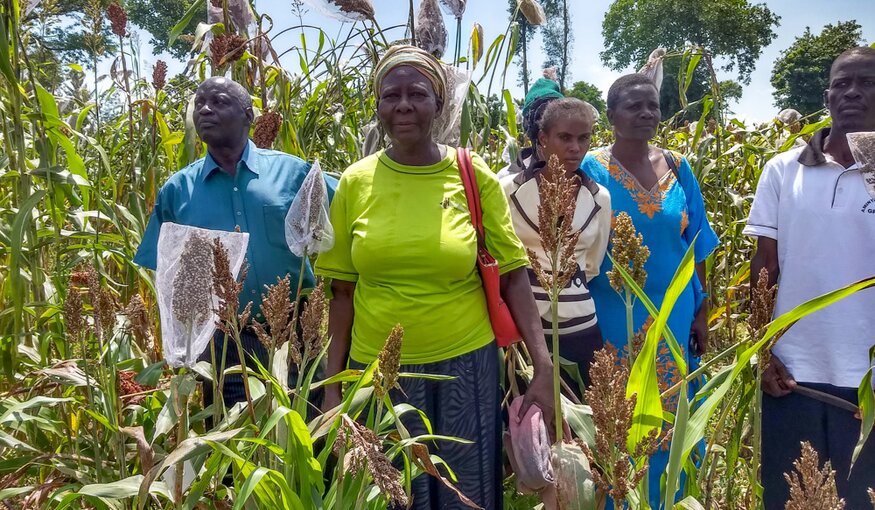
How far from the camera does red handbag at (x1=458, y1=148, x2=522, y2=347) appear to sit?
155 cm

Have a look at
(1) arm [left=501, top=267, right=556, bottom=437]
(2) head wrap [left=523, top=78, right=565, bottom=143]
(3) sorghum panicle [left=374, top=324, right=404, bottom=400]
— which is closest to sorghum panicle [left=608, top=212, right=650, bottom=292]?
(3) sorghum panicle [left=374, top=324, right=404, bottom=400]

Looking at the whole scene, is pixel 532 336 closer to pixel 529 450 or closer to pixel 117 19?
pixel 529 450

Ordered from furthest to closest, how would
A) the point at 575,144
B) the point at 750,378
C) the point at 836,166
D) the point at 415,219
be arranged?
1. the point at 575,144
2. the point at 836,166
3. the point at 415,219
4. the point at 750,378

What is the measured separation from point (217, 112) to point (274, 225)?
32 centimetres

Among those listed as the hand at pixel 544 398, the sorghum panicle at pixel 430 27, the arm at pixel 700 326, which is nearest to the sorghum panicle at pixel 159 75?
the sorghum panicle at pixel 430 27

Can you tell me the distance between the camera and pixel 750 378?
1399 millimetres

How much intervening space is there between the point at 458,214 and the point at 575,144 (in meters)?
0.50

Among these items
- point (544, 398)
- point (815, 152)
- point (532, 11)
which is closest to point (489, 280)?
point (544, 398)

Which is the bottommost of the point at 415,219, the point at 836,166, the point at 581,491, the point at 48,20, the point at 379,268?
the point at 581,491

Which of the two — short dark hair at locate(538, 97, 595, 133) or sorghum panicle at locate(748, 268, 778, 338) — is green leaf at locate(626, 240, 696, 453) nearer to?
sorghum panicle at locate(748, 268, 778, 338)

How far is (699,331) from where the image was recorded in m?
2.09

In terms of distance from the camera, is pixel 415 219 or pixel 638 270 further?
pixel 415 219

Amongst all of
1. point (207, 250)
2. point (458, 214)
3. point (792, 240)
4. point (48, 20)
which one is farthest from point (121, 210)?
point (792, 240)

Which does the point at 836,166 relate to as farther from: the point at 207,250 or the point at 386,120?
the point at 207,250
